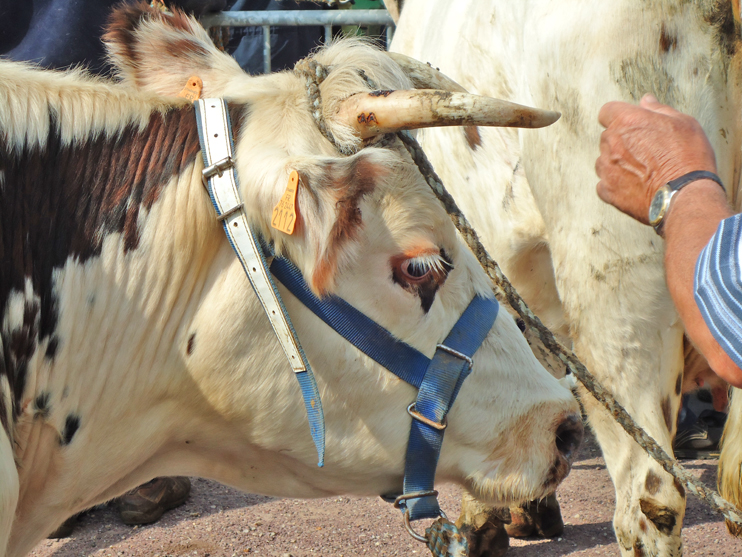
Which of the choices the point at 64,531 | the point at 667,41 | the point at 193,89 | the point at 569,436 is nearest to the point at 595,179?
the point at 667,41

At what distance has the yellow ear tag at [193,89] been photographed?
1887 mm

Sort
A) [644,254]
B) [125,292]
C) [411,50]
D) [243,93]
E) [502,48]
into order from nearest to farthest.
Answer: [125,292] < [243,93] < [644,254] < [502,48] < [411,50]

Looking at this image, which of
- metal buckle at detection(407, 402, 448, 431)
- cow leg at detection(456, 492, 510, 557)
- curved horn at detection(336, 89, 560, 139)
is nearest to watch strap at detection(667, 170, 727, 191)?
curved horn at detection(336, 89, 560, 139)

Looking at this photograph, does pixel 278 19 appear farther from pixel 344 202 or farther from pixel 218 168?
pixel 344 202

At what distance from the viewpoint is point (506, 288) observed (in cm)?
192

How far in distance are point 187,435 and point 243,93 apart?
0.85 metres

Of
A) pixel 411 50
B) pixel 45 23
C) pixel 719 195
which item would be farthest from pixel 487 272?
pixel 45 23

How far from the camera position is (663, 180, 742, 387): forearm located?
1285 millimetres

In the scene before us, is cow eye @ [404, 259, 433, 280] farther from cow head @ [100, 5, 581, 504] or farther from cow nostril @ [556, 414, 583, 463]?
cow nostril @ [556, 414, 583, 463]

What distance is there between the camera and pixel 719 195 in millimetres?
1412

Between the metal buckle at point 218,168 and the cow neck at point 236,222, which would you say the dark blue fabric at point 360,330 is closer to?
the cow neck at point 236,222

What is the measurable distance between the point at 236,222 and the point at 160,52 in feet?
2.27

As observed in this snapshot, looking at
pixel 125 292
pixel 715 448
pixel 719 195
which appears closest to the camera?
pixel 719 195

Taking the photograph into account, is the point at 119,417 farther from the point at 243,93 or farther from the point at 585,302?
the point at 585,302
